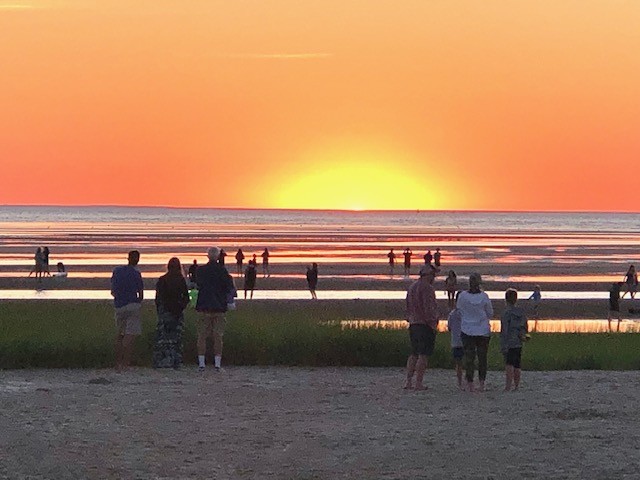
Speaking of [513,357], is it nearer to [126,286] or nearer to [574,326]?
[126,286]

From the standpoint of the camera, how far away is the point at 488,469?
11.1 m

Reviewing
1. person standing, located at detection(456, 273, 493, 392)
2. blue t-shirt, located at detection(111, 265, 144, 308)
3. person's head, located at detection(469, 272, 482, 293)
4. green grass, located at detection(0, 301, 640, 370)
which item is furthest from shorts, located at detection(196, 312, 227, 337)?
person's head, located at detection(469, 272, 482, 293)

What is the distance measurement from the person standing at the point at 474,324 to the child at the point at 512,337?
0.36 metres

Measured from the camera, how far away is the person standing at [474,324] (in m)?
16.2

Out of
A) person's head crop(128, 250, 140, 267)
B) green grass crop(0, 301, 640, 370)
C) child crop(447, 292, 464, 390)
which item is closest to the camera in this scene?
child crop(447, 292, 464, 390)

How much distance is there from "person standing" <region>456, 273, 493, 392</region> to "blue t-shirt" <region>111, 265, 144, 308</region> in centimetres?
493

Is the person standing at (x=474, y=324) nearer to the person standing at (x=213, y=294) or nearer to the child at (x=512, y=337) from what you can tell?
the child at (x=512, y=337)

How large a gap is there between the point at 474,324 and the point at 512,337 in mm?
766

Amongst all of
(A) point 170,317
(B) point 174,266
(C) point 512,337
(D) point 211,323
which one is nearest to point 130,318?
(A) point 170,317

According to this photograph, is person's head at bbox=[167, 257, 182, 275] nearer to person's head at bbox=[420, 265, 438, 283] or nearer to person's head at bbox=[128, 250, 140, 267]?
person's head at bbox=[128, 250, 140, 267]

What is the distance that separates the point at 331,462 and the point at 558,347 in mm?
13769

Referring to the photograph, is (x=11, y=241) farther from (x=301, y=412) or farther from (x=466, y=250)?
(x=301, y=412)

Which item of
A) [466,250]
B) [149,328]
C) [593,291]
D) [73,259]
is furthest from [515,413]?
[466,250]

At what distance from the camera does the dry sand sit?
11.1 meters
